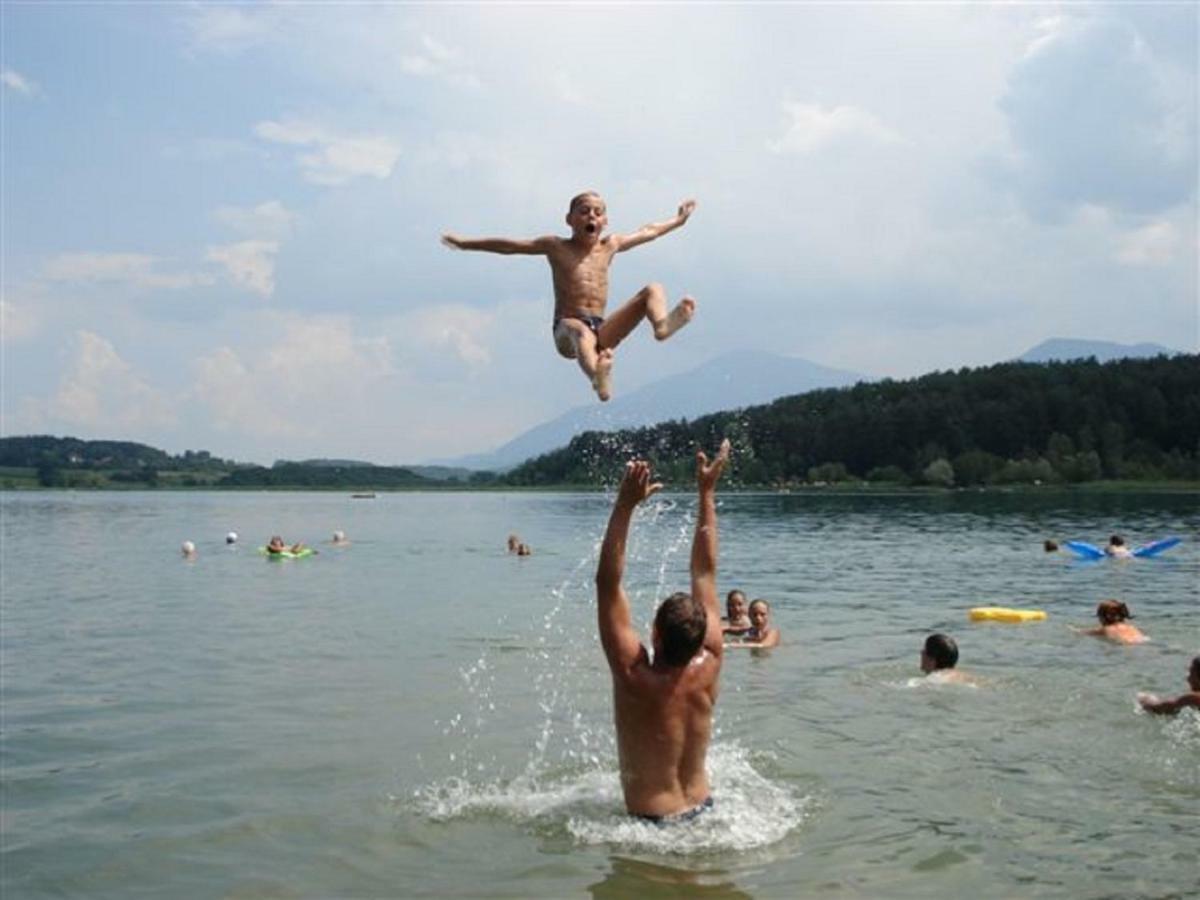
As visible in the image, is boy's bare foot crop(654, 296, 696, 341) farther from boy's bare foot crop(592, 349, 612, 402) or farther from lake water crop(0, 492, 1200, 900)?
lake water crop(0, 492, 1200, 900)

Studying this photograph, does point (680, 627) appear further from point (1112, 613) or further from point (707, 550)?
point (1112, 613)

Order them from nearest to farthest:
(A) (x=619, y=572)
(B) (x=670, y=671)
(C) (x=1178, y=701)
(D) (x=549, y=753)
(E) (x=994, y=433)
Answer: (A) (x=619, y=572) < (B) (x=670, y=671) < (D) (x=549, y=753) < (C) (x=1178, y=701) < (E) (x=994, y=433)

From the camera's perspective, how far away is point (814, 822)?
11.2 metres

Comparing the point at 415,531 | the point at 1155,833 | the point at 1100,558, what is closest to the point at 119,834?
the point at 1155,833

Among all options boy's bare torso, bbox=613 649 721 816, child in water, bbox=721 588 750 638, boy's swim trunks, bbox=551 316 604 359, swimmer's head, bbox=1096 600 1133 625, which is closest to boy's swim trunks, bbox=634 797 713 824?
boy's bare torso, bbox=613 649 721 816

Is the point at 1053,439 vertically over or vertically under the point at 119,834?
over

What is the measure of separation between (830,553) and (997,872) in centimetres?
3924

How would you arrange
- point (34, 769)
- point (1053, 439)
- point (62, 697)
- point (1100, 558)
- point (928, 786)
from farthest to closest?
1. point (1053, 439)
2. point (1100, 558)
3. point (62, 697)
4. point (34, 769)
5. point (928, 786)

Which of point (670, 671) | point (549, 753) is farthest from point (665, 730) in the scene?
point (549, 753)

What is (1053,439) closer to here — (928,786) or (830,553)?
(830,553)

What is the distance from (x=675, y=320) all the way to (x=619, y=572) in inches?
79.0

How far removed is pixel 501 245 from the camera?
1016 cm

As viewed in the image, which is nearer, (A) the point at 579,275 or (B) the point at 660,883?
(B) the point at 660,883

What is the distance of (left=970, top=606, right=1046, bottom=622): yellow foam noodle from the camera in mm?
26031
